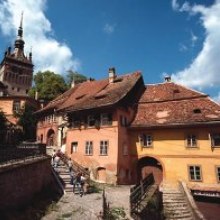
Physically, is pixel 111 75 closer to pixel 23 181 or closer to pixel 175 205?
pixel 175 205

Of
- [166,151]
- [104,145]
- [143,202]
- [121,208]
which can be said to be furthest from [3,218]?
[166,151]

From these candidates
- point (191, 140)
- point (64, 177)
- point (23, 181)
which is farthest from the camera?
A: point (191, 140)

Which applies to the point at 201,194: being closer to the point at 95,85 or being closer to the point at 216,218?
the point at 216,218

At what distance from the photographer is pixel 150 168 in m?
27.4

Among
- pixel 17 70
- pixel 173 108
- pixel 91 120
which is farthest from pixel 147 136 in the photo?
pixel 17 70

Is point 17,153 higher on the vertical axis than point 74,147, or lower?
lower

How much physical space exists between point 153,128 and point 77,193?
11.1m

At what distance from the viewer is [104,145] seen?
26.4 metres

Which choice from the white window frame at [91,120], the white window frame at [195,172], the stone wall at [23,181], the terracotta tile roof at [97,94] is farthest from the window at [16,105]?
the white window frame at [195,172]

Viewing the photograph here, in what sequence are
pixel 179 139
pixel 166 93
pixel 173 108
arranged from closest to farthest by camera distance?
pixel 179 139 < pixel 173 108 < pixel 166 93

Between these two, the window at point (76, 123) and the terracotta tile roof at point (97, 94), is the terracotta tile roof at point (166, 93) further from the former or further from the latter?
the window at point (76, 123)

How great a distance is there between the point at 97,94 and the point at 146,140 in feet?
26.6

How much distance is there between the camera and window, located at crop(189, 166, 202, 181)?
24372 mm

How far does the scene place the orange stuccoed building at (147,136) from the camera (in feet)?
80.4
